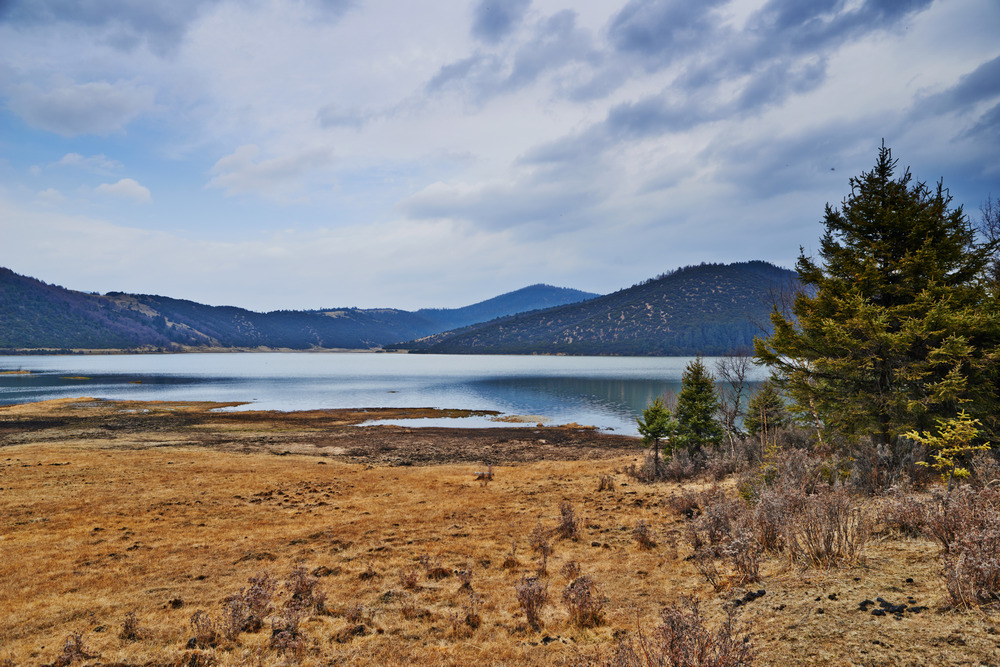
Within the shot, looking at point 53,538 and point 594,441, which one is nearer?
point 53,538

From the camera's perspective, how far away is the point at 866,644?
4.91 m

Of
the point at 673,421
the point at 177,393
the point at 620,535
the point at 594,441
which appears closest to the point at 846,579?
the point at 620,535

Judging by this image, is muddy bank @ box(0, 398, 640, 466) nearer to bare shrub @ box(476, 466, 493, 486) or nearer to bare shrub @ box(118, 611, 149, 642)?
bare shrub @ box(476, 466, 493, 486)

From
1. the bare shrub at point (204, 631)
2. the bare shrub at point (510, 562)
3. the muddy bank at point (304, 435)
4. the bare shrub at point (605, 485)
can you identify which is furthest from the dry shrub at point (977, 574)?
the muddy bank at point (304, 435)

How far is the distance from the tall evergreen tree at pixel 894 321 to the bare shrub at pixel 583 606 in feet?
32.1

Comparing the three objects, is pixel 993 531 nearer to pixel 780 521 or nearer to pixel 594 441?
pixel 780 521

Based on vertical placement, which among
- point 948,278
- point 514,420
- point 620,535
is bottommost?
point 514,420

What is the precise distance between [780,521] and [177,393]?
9341cm

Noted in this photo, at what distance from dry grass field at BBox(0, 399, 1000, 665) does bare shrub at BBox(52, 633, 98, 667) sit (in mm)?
22

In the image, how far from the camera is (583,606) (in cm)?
728

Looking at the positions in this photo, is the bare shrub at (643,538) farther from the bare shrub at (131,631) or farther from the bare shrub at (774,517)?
the bare shrub at (131,631)

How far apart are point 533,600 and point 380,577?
3.93m

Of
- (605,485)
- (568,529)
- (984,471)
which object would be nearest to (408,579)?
(568,529)

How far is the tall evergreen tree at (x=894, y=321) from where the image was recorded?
40.7 feet
